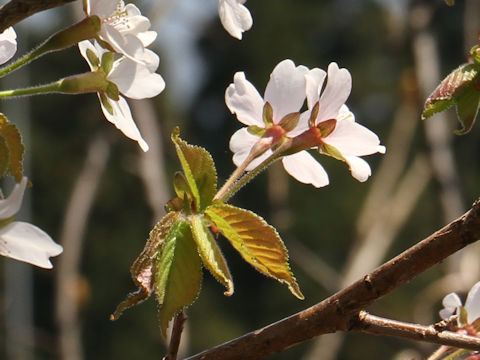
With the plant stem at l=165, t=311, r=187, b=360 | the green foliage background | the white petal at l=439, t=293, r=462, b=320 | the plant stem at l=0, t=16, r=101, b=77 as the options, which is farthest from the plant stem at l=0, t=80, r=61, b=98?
the green foliage background

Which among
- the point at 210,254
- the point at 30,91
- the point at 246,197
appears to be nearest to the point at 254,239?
the point at 210,254

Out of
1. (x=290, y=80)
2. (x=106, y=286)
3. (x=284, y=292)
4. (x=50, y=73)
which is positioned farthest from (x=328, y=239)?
(x=290, y=80)

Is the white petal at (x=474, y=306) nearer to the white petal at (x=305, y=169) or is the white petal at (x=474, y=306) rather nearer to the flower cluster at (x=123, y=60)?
the white petal at (x=305, y=169)

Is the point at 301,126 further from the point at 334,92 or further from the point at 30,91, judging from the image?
the point at 30,91

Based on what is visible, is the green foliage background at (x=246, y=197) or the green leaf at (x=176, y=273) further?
the green foliage background at (x=246, y=197)

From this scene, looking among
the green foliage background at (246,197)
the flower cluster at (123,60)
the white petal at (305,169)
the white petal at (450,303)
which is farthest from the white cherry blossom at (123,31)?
the green foliage background at (246,197)

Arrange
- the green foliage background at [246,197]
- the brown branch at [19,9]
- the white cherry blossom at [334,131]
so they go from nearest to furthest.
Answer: the brown branch at [19,9], the white cherry blossom at [334,131], the green foliage background at [246,197]

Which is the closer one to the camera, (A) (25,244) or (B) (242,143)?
(A) (25,244)

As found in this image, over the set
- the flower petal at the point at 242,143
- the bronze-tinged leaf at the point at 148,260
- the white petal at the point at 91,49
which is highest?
the white petal at the point at 91,49
